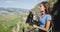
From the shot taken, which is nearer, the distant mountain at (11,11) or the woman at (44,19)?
the woman at (44,19)

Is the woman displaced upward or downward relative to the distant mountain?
upward

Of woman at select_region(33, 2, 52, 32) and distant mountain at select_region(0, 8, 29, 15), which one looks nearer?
woman at select_region(33, 2, 52, 32)

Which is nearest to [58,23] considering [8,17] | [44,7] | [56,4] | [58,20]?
[58,20]

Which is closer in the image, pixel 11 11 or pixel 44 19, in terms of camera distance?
pixel 44 19

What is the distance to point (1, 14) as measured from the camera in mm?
4758

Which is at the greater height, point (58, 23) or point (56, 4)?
point (56, 4)

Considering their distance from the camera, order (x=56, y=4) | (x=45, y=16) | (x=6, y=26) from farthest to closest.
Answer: (x=56, y=4) → (x=6, y=26) → (x=45, y=16)

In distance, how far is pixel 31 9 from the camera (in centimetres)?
475

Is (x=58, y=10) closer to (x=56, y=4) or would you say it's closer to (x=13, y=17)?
(x=56, y=4)

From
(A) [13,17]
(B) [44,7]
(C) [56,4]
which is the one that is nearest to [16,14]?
(A) [13,17]

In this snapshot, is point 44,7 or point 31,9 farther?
point 31,9

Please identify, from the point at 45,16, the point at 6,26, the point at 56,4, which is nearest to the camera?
the point at 45,16

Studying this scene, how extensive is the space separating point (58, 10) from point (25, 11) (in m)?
0.82

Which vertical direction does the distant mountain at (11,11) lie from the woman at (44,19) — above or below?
below
